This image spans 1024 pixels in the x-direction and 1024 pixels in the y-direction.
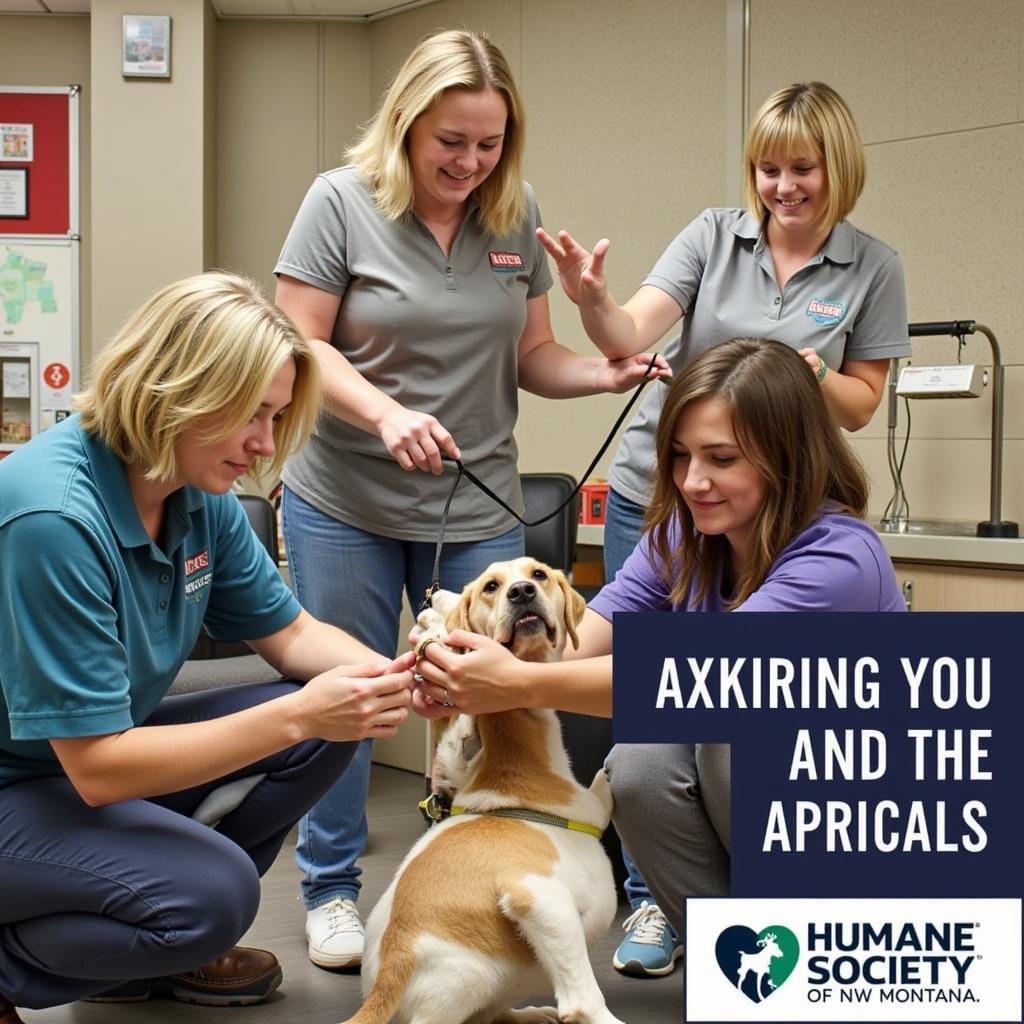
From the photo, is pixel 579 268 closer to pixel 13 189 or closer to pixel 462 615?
pixel 462 615

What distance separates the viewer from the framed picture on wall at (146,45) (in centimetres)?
450

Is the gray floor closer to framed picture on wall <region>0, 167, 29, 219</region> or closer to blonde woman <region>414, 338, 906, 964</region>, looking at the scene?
blonde woman <region>414, 338, 906, 964</region>

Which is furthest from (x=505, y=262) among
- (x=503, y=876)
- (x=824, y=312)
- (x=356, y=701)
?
(x=503, y=876)

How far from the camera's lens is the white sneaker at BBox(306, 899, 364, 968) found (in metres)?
2.24

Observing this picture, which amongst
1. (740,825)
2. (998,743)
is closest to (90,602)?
(740,825)

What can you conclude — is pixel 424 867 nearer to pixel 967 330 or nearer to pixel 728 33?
pixel 967 330

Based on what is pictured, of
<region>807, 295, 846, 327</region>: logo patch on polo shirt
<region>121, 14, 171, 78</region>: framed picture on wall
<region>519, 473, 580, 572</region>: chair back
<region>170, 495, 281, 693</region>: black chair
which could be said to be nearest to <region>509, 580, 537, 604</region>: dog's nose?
<region>807, 295, 846, 327</region>: logo patch on polo shirt

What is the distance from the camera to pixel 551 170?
4.38 m

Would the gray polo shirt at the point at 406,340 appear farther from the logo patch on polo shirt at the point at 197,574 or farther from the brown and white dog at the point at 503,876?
the logo patch on polo shirt at the point at 197,574

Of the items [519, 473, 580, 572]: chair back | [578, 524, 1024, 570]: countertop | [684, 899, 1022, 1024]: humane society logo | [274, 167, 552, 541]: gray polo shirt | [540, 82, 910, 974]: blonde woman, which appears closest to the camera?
[684, 899, 1022, 1024]: humane society logo

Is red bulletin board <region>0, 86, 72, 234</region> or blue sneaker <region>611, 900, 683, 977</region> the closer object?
blue sneaker <region>611, 900, 683, 977</region>

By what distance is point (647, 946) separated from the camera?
2.23 metres

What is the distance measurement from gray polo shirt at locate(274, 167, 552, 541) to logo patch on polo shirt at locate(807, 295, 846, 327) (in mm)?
535

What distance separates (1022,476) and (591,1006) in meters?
2.06
